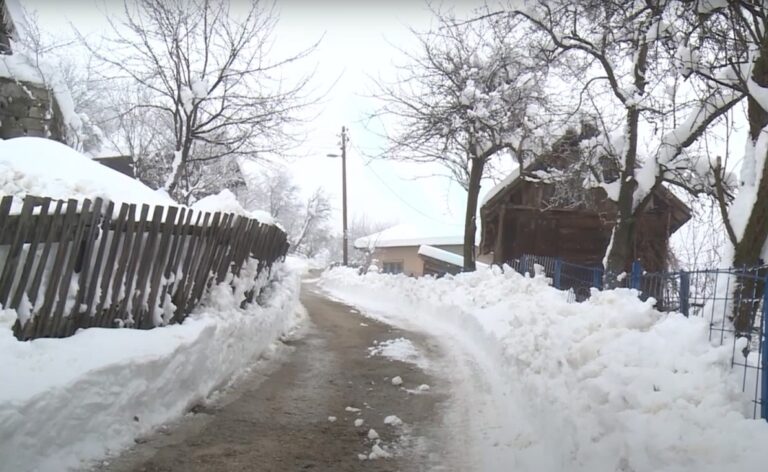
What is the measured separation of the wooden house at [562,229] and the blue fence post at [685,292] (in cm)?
1178

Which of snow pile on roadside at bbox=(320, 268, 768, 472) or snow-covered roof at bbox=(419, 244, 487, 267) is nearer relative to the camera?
snow pile on roadside at bbox=(320, 268, 768, 472)

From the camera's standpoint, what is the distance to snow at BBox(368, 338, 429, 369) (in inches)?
315

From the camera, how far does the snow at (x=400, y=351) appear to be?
7996 millimetres

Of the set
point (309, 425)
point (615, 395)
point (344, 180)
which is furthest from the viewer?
point (344, 180)

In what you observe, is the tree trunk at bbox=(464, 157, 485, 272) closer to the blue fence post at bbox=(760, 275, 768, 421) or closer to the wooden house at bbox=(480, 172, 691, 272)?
the wooden house at bbox=(480, 172, 691, 272)

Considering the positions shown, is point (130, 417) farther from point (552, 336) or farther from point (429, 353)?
point (429, 353)

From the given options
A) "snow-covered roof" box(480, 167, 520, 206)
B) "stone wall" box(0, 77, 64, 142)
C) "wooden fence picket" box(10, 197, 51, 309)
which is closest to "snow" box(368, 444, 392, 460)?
"wooden fence picket" box(10, 197, 51, 309)

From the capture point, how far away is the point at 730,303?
564 cm

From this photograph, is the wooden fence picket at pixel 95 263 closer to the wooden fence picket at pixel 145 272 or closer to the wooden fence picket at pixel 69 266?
the wooden fence picket at pixel 69 266

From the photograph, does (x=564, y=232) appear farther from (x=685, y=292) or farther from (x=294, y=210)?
(x=294, y=210)

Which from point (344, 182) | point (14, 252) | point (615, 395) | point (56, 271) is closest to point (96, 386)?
point (56, 271)

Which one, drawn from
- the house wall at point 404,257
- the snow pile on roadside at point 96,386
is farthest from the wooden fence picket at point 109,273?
the house wall at point 404,257

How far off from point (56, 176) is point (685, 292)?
245 inches

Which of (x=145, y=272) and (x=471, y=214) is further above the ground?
(x=471, y=214)
